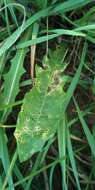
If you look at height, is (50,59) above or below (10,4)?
below

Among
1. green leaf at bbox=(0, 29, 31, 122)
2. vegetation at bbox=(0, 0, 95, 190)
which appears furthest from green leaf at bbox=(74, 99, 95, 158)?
green leaf at bbox=(0, 29, 31, 122)

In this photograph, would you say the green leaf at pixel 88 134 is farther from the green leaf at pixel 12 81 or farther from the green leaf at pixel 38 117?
the green leaf at pixel 12 81

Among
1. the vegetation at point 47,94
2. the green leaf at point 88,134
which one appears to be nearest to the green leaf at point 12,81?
the vegetation at point 47,94

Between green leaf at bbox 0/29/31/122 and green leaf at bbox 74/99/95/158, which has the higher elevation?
green leaf at bbox 0/29/31/122

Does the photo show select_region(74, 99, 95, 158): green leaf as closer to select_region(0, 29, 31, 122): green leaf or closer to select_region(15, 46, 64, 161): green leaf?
select_region(15, 46, 64, 161): green leaf

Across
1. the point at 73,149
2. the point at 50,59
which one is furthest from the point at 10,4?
the point at 73,149

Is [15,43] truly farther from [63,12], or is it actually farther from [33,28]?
[63,12]
